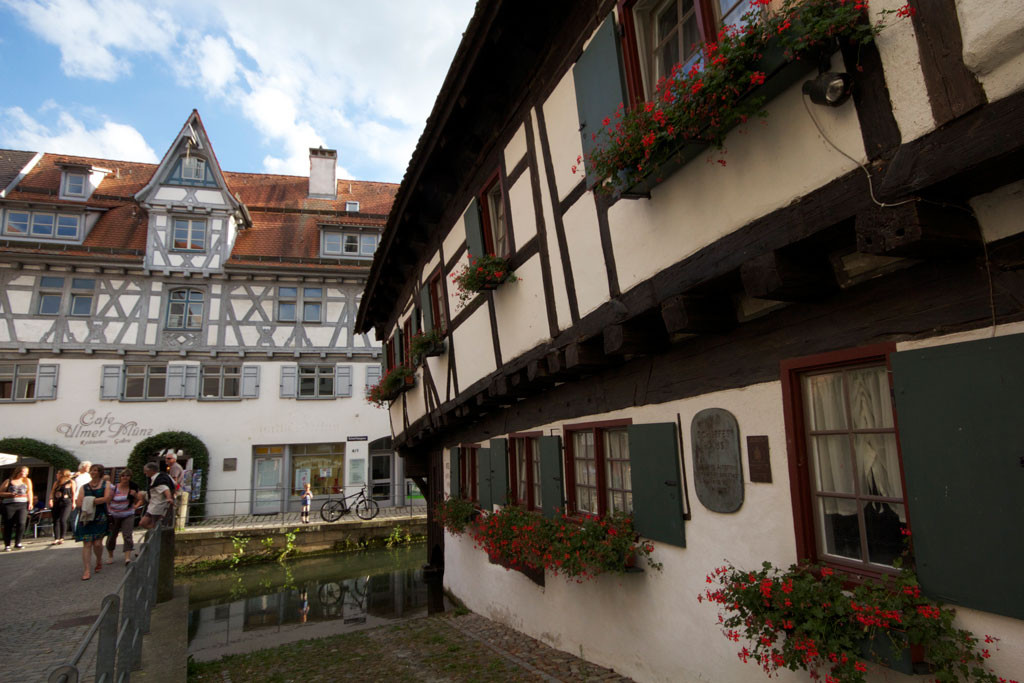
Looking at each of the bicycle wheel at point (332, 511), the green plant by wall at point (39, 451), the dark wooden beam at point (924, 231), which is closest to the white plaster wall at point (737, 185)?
the dark wooden beam at point (924, 231)

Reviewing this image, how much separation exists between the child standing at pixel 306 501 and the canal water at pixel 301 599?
181 centimetres

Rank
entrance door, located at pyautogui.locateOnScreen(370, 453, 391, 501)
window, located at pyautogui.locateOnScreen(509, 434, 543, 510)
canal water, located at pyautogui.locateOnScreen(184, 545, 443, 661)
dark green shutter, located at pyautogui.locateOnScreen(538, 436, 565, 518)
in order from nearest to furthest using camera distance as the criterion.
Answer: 1. dark green shutter, located at pyautogui.locateOnScreen(538, 436, 565, 518)
2. window, located at pyautogui.locateOnScreen(509, 434, 543, 510)
3. canal water, located at pyautogui.locateOnScreen(184, 545, 443, 661)
4. entrance door, located at pyautogui.locateOnScreen(370, 453, 391, 501)

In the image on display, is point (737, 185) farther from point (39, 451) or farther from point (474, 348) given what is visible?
point (39, 451)

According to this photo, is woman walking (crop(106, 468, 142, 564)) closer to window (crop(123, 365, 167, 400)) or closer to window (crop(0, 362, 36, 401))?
window (crop(123, 365, 167, 400))

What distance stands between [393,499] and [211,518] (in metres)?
5.96

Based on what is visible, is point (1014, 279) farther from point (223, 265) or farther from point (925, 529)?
point (223, 265)

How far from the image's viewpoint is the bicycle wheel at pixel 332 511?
20.0m

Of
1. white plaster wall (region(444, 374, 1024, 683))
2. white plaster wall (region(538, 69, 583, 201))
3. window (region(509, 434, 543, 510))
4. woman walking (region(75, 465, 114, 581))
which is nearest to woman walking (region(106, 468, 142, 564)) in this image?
woman walking (region(75, 465, 114, 581))

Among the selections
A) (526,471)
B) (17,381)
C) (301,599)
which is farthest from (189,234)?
(526,471)

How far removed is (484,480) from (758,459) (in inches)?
215

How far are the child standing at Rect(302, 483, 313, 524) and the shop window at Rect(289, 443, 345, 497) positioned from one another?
0.31m

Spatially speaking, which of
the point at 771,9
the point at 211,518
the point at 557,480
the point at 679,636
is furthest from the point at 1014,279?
the point at 211,518

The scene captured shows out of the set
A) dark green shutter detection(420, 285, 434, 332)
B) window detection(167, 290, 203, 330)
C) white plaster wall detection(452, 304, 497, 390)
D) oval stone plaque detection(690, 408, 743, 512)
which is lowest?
oval stone plaque detection(690, 408, 743, 512)

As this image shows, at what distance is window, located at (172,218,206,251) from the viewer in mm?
22828
